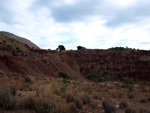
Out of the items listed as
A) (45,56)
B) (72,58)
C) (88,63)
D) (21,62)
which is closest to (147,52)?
(88,63)

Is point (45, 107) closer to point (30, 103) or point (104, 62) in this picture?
point (30, 103)

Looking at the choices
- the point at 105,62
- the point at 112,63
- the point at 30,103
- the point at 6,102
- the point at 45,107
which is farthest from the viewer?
the point at 105,62

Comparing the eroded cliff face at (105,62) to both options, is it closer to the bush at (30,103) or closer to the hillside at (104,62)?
the hillside at (104,62)

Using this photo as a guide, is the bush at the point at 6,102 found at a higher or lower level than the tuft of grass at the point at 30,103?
higher

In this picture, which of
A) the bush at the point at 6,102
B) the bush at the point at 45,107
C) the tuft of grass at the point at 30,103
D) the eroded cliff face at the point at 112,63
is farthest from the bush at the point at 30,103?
the eroded cliff face at the point at 112,63

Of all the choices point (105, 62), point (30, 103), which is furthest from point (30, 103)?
point (105, 62)

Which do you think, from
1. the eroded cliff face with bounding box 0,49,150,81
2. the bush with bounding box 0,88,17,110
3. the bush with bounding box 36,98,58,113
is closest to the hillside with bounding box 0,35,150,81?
the eroded cliff face with bounding box 0,49,150,81

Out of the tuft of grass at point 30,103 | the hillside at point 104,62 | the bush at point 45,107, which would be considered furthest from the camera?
the hillside at point 104,62

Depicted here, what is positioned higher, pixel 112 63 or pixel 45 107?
pixel 112 63

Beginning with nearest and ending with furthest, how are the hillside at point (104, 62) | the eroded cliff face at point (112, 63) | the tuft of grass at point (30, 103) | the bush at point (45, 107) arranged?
the bush at point (45, 107) → the tuft of grass at point (30, 103) → the hillside at point (104, 62) → the eroded cliff face at point (112, 63)

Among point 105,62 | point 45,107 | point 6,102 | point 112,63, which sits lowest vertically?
point 45,107

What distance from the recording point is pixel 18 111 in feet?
19.1

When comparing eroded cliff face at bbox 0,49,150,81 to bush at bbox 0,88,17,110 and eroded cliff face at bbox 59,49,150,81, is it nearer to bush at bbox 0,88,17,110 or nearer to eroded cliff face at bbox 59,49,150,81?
eroded cliff face at bbox 59,49,150,81

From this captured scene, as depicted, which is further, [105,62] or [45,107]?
[105,62]
